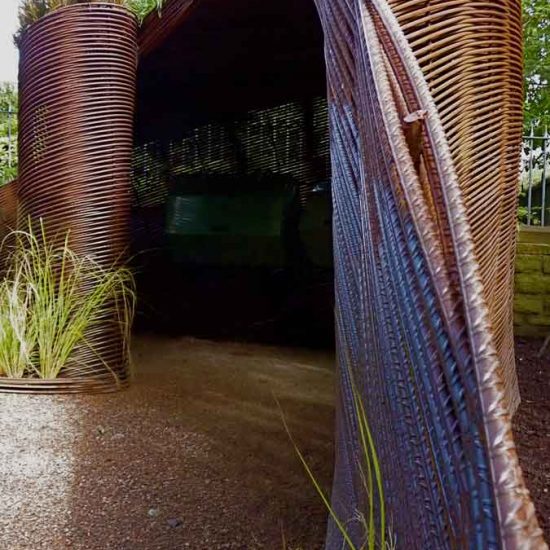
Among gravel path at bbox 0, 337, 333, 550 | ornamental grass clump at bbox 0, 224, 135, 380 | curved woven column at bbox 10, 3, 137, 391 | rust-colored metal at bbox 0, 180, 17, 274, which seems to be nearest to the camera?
gravel path at bbox 0, 337, 333, 550

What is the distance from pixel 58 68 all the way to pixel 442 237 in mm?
3023

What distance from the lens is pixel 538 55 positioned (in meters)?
4.85

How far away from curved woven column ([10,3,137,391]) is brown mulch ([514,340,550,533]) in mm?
1910

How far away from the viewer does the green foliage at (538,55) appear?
472 cm

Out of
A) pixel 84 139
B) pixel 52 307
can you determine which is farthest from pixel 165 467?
pixel 84 139

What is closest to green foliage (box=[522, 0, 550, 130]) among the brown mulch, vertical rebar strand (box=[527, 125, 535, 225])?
vertical rebar strand (box=[527, 125, 535, 225])

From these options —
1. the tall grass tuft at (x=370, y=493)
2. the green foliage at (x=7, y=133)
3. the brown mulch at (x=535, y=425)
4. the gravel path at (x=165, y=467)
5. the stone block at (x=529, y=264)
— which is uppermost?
the green foliage at (x=7, y=133)

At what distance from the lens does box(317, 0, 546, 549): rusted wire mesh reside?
59cm

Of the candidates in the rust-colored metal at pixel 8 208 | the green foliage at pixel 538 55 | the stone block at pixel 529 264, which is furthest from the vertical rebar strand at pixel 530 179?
the rust-colored metal at pixel 8 208

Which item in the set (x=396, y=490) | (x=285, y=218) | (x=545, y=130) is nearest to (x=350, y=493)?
(x=396, y=490)

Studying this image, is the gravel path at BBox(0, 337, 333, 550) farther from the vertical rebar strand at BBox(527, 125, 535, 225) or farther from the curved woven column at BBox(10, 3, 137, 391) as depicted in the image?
the vertical rebar strand at BBox(527, 125, 535, 225)

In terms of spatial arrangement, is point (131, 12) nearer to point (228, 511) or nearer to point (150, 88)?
point (150, 88)

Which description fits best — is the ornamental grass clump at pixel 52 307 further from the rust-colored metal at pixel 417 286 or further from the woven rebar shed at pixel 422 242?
the rust-colored metal at pixel 417 286

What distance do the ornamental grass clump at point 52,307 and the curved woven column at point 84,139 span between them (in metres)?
0.06
